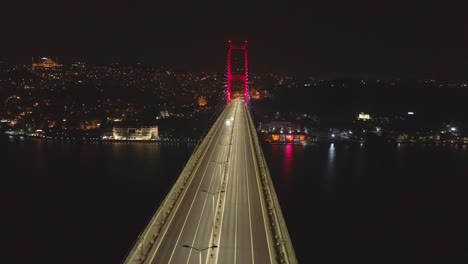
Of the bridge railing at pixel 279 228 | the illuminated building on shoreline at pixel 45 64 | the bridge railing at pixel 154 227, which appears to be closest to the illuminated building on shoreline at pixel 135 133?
the bridge railing at pixel 154 227

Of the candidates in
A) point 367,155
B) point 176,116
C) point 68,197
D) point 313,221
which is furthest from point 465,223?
point 176,116

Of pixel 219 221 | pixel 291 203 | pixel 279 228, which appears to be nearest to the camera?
pixel 279 228

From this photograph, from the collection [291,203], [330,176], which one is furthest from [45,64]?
[291,203]

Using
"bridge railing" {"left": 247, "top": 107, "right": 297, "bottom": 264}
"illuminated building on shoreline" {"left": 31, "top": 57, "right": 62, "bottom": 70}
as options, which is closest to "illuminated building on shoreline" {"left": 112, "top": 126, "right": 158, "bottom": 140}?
"bridge railing" {"left": 247, "top": 107, "right": 297, "bottom": 264}

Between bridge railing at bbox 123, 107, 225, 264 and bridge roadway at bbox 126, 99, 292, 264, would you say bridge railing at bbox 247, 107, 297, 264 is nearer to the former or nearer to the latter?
bridge roadway at bbox 126, 99, 292, 264

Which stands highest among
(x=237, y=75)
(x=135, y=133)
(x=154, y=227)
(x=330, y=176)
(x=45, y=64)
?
(x=45, y=64)

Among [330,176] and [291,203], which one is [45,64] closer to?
[330,176]

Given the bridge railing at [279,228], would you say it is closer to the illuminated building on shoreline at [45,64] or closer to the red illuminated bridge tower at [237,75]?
the red illuminated bridge tower at [237,75]
